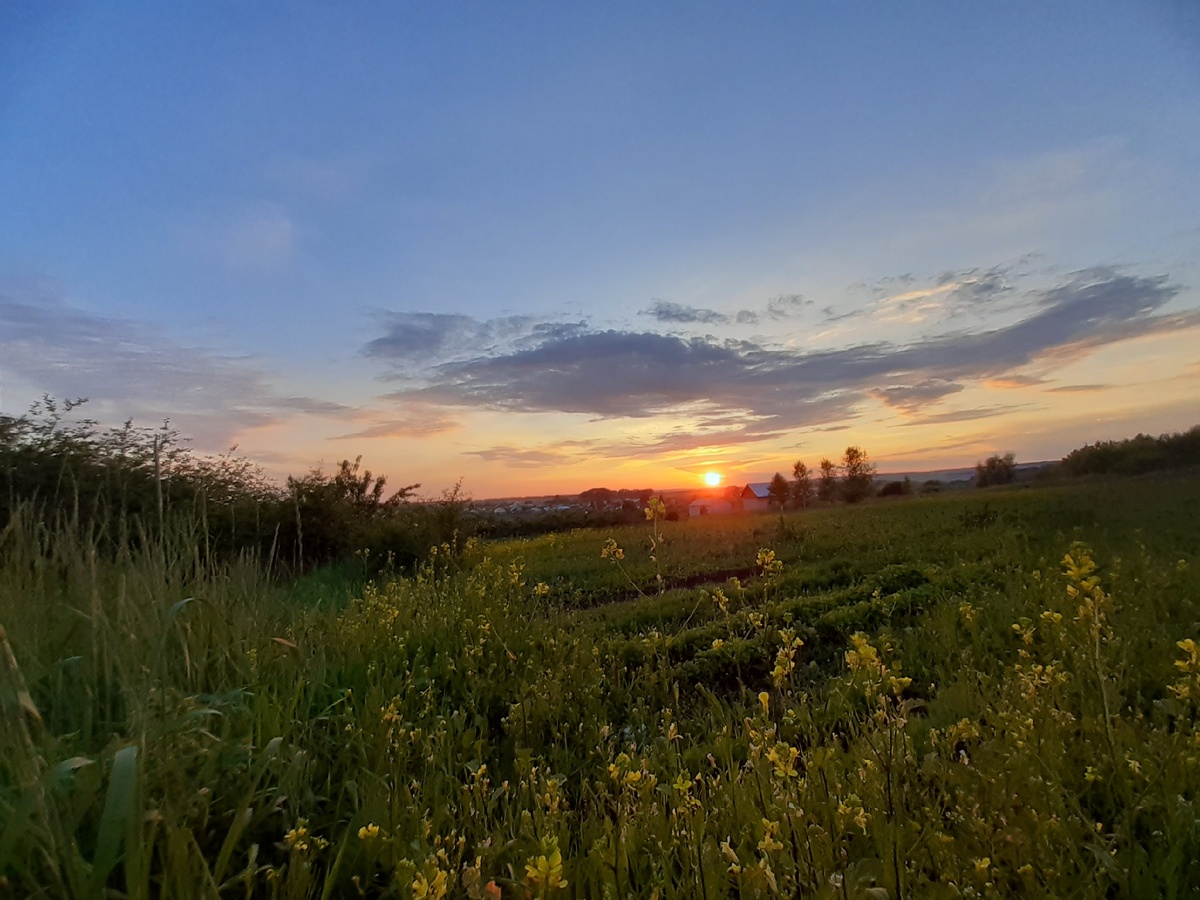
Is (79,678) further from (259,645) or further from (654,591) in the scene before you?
(654,591)

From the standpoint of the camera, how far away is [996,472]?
40.7 metres

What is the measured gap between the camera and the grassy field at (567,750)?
1.92m

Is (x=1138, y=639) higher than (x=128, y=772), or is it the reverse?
(x=128, y=772)

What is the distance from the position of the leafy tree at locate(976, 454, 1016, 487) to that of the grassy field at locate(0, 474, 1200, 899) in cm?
3845

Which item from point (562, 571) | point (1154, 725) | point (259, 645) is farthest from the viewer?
point (562, 571)

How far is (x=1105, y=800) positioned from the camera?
2.55 meters

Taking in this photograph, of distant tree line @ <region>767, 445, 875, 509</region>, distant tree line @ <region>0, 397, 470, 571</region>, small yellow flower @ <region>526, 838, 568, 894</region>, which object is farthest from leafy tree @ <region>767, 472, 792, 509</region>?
small yellow flower @ <region>526, 838, 568, 894</region>

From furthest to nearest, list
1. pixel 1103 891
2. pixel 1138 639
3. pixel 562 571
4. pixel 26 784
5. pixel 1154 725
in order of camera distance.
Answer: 1. pixel 562 571
2. pixel 1138 639
3. pixel 1154 725
4. pixel 1103 891
5. pixel 26 784

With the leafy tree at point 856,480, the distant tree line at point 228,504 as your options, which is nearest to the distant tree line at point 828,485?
the leafy tree at point 856,480

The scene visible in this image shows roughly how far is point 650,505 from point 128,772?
189 cm

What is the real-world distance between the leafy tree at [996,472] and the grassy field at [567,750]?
3845 centimetres

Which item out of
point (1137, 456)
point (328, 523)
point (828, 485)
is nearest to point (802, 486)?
point (828, 485)

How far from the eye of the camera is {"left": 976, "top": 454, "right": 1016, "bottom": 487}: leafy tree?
130ft

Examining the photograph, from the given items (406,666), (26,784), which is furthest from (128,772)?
(406,666)
